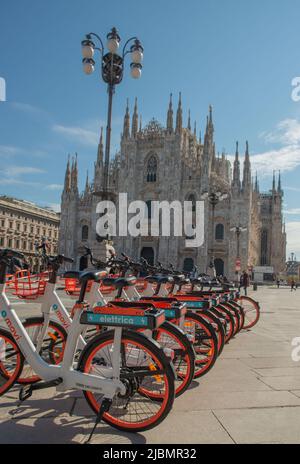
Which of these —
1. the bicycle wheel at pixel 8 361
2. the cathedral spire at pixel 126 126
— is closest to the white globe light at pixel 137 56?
the bicycle wheel at pixel 8 361

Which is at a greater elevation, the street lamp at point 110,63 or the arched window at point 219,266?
the street lamp at point 110,63

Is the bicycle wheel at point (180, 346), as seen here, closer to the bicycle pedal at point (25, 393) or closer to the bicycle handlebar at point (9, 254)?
the bicycle pedal at point (25, 393)

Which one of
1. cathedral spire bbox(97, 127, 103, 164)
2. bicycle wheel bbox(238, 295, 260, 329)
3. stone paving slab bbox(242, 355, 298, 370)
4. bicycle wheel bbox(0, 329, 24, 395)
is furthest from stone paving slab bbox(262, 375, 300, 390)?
cathedral spire bbox(97, 127, 103, 164)

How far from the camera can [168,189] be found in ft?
136

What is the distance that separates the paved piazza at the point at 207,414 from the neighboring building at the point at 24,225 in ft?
161

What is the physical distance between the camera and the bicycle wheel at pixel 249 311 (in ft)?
25.8

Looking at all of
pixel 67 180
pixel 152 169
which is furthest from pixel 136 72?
pixel 67 180

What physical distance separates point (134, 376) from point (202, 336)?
1.70 metres

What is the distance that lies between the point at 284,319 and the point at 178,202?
3121 centimetres

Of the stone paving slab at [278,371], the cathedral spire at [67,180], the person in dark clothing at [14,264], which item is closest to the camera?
the person in dark clothing at [14,264]

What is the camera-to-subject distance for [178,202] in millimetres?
40625

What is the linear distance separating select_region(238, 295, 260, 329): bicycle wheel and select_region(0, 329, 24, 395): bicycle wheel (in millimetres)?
5319

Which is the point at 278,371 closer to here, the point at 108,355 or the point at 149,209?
the point at 108,355
